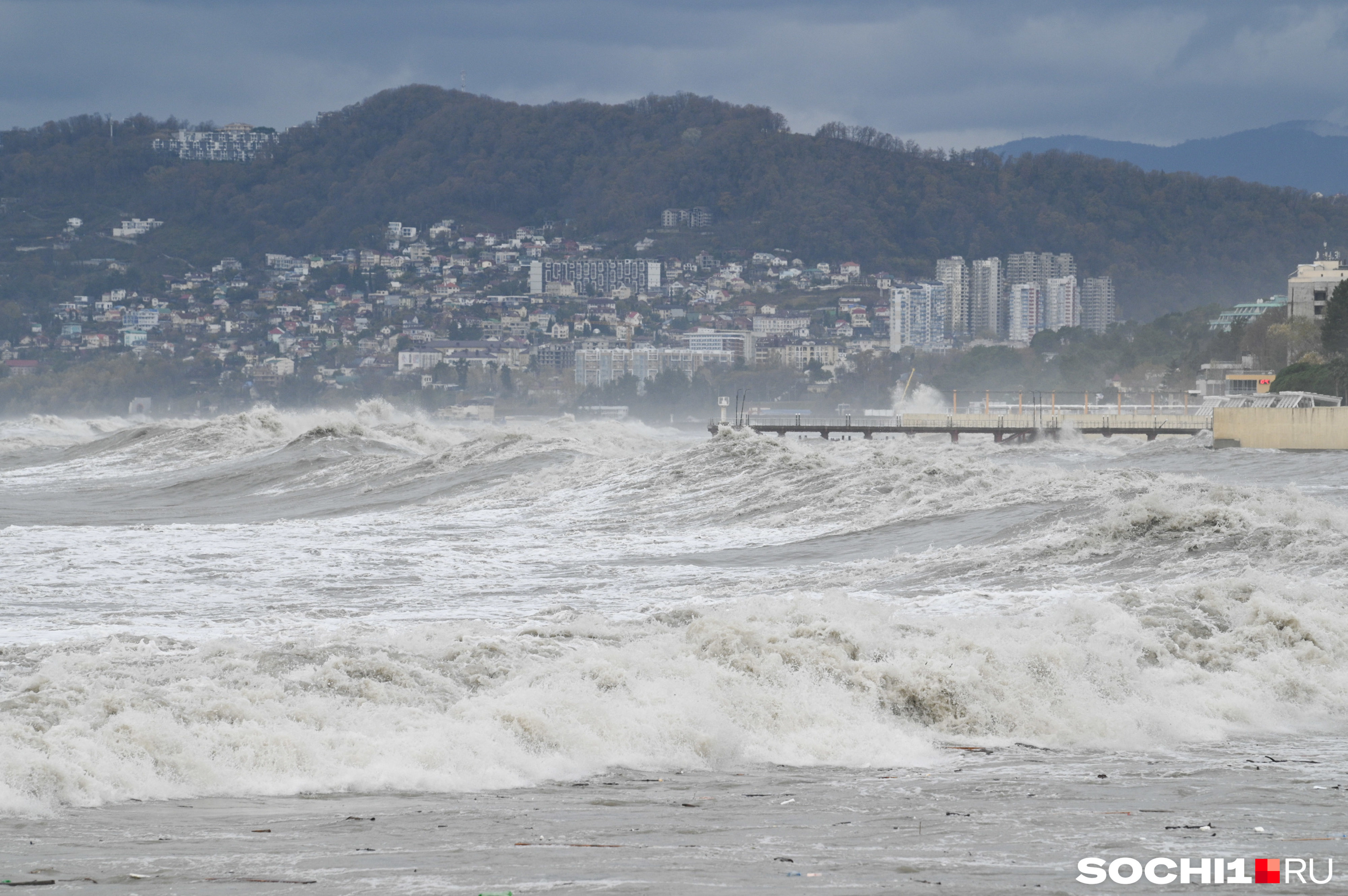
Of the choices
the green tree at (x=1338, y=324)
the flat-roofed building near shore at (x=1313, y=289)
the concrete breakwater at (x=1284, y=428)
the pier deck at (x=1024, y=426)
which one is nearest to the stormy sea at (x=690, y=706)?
the concrete breakwater at (x=1284, y=428)

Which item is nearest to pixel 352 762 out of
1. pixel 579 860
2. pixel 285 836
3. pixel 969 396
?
pixel 285 836

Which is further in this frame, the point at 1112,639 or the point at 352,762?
the point at 1112,639

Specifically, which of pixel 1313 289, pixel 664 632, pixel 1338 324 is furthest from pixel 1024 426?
pixel 664 632

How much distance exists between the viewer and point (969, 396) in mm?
169000

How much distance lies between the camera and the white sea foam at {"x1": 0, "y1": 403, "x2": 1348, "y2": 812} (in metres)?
9.12

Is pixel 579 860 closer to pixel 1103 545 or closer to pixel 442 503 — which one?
pixel 1103 545

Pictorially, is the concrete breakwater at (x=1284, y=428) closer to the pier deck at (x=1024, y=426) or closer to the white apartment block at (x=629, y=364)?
the pier deck at (x=1024, y=426)

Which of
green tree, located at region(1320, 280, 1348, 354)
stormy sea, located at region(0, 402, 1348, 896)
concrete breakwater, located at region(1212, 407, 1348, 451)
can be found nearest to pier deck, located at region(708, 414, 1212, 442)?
green tree, located at region(1320, 280, 1348, 354)

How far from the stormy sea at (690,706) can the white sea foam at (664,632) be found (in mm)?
44

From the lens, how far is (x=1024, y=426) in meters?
74.3

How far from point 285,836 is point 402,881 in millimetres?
1117
